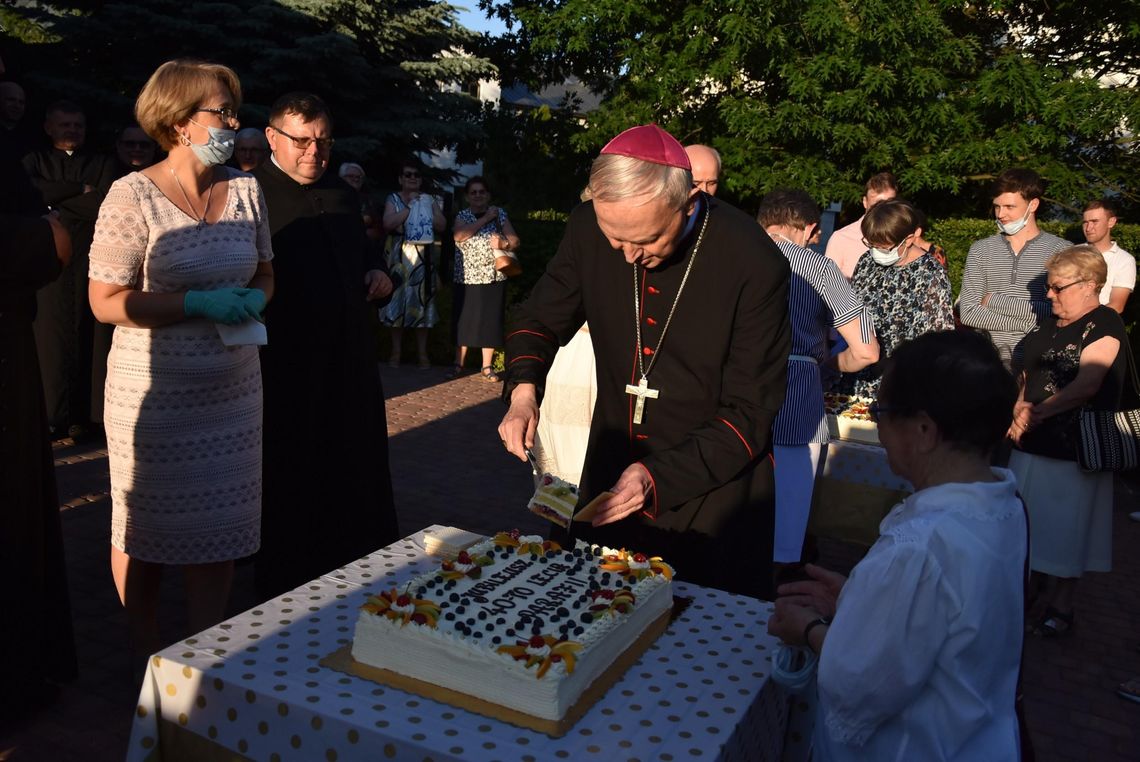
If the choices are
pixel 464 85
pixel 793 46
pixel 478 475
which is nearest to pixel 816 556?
pixel 478 475

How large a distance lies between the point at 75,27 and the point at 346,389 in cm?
1453

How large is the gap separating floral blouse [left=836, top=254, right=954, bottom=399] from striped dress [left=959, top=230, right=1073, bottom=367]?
1213mm

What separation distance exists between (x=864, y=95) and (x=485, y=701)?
53.1ft

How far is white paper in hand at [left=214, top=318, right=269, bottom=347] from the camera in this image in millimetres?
3492

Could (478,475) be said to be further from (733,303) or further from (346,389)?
(733,303)

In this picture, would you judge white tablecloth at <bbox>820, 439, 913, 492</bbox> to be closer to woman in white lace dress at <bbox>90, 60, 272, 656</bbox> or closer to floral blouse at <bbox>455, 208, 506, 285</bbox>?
woman in white lace dress at <bbox>90, 60, 272, 656</bbox>

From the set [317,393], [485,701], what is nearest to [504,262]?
[317,393]

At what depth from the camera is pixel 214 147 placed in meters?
3.53

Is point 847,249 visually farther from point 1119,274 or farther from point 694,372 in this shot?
point 694,372

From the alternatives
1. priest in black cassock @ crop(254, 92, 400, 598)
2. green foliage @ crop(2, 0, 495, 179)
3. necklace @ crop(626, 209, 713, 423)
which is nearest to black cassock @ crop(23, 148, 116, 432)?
priest in black cassock @ crop(254, 92, 400, 598)

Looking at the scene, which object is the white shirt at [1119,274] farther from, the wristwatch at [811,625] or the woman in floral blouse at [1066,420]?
the wristwatch at [811,625]

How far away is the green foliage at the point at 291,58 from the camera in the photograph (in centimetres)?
1609

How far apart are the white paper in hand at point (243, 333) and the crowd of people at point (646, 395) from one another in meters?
0.01

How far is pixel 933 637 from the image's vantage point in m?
1.90
